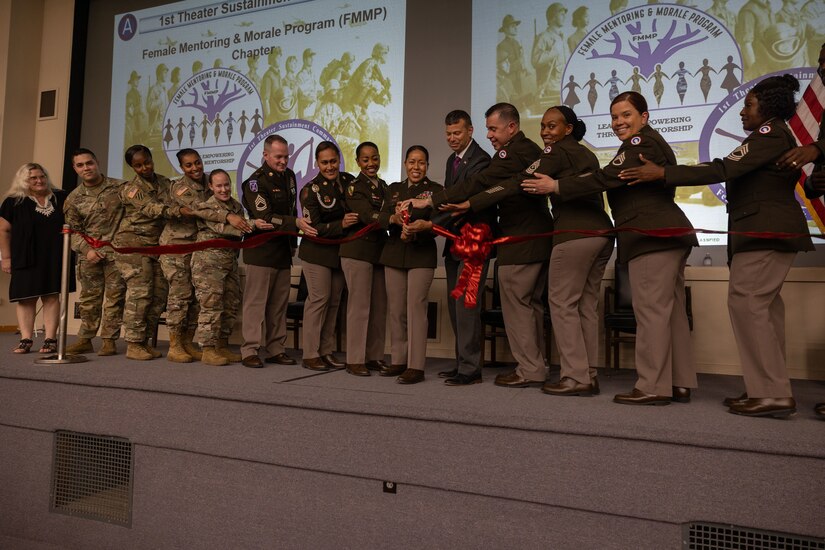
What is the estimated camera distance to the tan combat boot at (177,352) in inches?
158

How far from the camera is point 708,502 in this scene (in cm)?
203

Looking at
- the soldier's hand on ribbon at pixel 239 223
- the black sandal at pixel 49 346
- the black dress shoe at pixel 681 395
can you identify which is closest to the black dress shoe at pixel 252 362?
the soldier's hand on ribbon at pixel 239 223

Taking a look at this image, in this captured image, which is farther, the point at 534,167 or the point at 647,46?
the point at 647,46

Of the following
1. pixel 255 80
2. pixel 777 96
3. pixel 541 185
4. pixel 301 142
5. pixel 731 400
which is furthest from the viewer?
pixel 255 80

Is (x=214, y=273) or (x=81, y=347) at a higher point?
(x=214, y=273)

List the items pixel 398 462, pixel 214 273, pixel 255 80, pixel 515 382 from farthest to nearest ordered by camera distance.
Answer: pixel 255 80 < pixel 214 273 < pixel 515 382 < pixel 398 462

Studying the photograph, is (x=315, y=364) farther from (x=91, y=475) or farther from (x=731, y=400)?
(x=731, y=400)

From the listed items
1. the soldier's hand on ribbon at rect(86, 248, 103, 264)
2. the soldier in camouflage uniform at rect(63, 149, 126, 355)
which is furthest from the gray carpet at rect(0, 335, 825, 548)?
the soldier's hand on ribbon at rect(86, 248, 103, 264)

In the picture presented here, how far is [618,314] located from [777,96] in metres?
1.81

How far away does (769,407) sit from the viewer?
8.03 ft

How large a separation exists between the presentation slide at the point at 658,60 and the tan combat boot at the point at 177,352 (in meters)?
3.05

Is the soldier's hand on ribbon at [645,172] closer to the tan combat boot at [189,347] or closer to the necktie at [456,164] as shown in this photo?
the necktie at [456,164]

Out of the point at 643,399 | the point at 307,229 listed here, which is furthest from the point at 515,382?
the point at 307,229

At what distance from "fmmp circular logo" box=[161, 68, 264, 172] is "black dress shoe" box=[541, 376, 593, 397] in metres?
4.24
